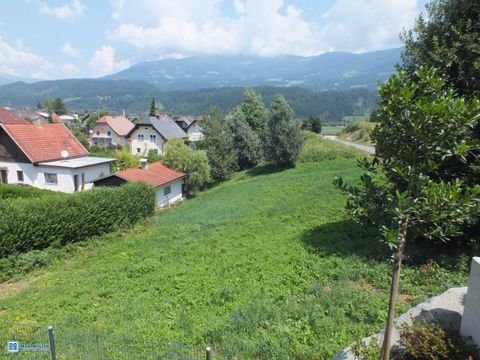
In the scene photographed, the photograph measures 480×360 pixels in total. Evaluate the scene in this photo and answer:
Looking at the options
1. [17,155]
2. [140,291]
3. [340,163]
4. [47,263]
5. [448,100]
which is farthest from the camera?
[340,163]

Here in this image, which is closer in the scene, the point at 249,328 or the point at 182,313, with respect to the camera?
the point at 249,328

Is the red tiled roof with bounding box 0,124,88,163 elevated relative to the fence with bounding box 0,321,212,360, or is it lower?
elevated

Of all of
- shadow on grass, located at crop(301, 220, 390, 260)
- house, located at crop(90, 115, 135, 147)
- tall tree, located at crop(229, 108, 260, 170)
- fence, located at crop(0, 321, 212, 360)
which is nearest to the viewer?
fence, located at crop(0, 321, 212, 360)

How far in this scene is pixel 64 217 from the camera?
1523 cm

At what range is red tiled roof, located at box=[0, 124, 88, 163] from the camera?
1100 inches

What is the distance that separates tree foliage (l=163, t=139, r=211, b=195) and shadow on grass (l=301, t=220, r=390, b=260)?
1987cm

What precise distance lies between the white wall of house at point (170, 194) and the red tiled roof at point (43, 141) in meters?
10.2

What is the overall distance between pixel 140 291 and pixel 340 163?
82.1 feet

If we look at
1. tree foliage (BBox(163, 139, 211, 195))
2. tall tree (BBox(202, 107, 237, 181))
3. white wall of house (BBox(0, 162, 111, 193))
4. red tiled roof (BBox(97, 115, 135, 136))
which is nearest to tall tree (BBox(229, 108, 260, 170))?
tall tree (BBox(202, 107, 237, 181))

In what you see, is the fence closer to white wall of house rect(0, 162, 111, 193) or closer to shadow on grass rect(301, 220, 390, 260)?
shadow on grass rect(301, 220, 390, 260)

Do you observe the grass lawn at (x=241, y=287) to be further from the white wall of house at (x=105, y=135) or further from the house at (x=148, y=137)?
the white wall of house at (x=105, y=135)

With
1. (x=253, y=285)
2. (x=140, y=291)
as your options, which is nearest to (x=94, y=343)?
(x=140, y=291)

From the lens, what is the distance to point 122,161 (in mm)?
37406

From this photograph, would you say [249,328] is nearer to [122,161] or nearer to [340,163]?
[340,163]
